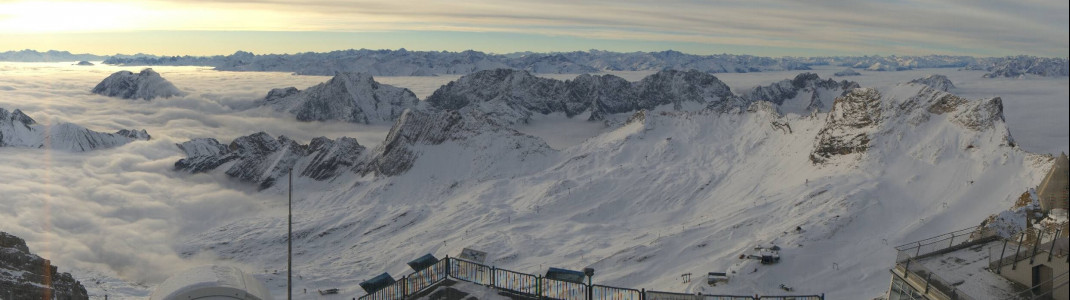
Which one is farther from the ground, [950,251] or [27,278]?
[950,251]

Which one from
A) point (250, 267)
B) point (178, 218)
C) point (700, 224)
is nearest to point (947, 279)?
point (700, 224)

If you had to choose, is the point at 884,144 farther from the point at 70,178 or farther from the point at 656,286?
the point at 70,178

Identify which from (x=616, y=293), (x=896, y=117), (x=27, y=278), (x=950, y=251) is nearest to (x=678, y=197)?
(x=896, y=117)

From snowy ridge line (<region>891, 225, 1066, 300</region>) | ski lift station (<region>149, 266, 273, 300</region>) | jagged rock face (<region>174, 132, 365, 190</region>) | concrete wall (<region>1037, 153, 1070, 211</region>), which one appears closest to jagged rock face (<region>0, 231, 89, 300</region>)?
ski lift station (<region>149, 266, 273, 300</region>)

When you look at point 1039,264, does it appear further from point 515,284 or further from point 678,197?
Answer: point 678,197

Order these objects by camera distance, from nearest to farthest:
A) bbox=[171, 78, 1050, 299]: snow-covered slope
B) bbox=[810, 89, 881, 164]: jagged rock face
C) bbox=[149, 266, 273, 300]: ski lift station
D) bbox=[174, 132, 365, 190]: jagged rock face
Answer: bbox=[149, 266, 273, 300]: ski lift station → bbox=[171, 78, 1050, 299]: snow-covered slope → bbox=[810, 89, 881, 164]: jagged rock face → bbox=[174, 132, 365, 190]: jagged rock face

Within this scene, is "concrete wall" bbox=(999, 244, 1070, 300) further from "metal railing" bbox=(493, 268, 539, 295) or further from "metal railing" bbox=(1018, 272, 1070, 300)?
"metal railing" bbox=(493, 268, 539, 295)
